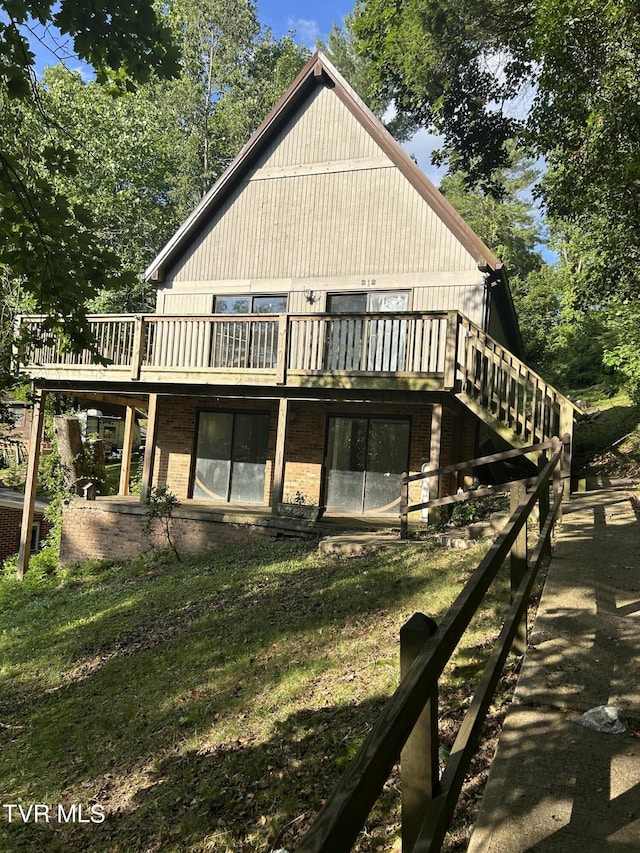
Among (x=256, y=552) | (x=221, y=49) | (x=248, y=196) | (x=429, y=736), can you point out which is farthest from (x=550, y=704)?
(x=221, y=49)

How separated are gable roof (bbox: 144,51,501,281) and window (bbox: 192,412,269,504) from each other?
4300mm

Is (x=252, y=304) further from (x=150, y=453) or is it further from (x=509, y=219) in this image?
(x=509, y=219)

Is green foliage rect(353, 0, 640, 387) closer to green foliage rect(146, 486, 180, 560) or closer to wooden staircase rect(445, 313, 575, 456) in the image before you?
wooden staircase rect(445, 313, 575, 456)

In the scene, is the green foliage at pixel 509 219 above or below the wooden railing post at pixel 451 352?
above

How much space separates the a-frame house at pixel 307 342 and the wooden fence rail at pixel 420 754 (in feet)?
27.7

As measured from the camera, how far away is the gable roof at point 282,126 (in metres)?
12.3

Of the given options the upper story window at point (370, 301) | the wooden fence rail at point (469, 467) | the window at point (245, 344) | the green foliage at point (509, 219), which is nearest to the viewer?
the wooden fence rail at point (469, 467)

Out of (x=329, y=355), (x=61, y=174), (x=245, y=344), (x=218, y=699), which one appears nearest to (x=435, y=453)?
(x=329, y=355)

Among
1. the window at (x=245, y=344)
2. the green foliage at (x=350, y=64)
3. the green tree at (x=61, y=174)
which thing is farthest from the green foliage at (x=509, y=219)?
the green tree at (x=61, y=174)

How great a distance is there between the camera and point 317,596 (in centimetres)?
705

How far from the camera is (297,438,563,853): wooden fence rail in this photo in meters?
1.22

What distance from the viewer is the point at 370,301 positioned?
524 inches

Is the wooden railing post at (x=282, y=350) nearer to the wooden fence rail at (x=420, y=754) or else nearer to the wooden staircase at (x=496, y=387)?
the wooden staircase at (x=496, y=387)

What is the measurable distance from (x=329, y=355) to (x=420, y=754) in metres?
10.3
